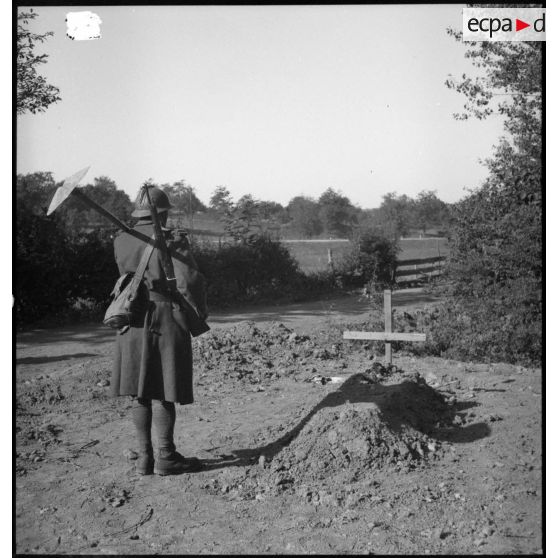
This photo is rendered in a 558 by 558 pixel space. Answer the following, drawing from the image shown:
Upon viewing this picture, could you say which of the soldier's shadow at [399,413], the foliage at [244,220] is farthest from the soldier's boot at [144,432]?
the foliage at [244,220]

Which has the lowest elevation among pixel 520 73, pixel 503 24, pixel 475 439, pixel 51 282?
pixel 475 439

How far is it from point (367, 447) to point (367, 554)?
1.29 m

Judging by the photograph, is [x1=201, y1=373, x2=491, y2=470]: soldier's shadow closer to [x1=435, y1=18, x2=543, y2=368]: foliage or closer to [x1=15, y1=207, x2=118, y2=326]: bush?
[x1=435, y1=18, x2=543, y2=368]: foliage

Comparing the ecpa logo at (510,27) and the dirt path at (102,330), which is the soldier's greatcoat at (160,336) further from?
the dirt path at (102,330)

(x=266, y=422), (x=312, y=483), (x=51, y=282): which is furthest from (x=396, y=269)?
(x=312, y=483)

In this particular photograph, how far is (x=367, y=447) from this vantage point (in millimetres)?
4898

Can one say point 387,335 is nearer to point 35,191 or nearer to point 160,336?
point 160,336

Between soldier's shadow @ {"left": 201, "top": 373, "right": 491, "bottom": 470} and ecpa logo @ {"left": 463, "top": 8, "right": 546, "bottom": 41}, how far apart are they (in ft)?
11.5

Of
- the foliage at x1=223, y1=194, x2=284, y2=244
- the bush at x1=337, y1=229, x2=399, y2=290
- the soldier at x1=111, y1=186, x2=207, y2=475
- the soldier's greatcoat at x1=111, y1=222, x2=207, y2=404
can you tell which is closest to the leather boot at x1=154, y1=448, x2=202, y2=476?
the soldier at x1=111, y1=186, x2=207, y2=475

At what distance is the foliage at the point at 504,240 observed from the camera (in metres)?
7.67

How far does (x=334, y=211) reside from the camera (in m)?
37.1

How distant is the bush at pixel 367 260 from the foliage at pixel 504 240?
1129cm

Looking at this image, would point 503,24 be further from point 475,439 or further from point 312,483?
point 312,483

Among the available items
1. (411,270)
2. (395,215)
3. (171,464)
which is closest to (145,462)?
(171,464)
